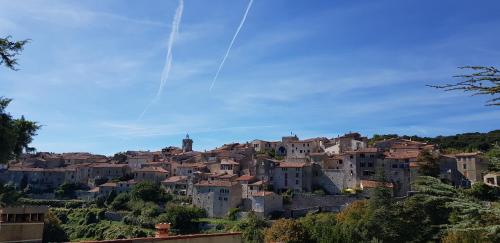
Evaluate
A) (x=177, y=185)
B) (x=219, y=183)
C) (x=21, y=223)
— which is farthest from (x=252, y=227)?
(x=21, y=223)

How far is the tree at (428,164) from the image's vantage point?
61094 mm

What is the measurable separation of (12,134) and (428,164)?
55287mm

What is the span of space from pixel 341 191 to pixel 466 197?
206ft

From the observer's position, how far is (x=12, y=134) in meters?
17.7

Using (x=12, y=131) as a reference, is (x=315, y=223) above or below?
below

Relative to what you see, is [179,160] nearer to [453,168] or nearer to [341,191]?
[341,191]

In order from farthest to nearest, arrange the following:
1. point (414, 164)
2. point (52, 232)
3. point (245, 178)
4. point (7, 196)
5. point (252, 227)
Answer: point (245, 178) → point (414, 164) → point (52, 232) → point (252, 227) → point (7, 196)

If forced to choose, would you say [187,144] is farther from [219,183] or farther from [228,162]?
[219,183]

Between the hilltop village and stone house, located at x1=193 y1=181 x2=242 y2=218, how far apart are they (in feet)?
0.48

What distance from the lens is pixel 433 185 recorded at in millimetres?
8078

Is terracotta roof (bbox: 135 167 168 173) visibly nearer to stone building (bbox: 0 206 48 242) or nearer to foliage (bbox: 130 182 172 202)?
foliage (bbox: 130 182 172 202)

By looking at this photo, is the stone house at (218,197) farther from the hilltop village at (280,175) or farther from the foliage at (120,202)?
the foliage at (120,202)

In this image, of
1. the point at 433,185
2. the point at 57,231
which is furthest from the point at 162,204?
the point at 433,185

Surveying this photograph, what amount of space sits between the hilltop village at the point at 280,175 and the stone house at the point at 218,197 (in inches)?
5.7
